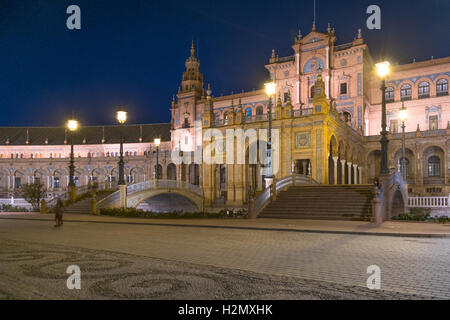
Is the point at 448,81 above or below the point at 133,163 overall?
above

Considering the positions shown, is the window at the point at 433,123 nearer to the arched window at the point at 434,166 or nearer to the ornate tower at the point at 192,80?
the arched window at the point at 434,166

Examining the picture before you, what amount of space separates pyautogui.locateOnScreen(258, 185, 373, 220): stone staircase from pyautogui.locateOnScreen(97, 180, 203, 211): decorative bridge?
13.7m

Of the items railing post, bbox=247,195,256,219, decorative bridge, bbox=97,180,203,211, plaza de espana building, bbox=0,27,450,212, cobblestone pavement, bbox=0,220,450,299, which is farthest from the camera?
plaza de espana building, bbox=0,27,450,212

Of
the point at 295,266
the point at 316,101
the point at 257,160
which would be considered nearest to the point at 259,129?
the point at 257,160

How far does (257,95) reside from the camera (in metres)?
61.5

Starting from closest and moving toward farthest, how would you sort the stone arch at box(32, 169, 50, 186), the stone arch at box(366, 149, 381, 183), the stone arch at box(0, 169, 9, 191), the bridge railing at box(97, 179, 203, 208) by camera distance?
the bridge railing at box(97, 179, 203, 208)
the stone arch at box(366, 149, 381, 183)
the stone arch at box(0, 169, 9, 191)
the stone arch at box(32, 169, 50, 186)

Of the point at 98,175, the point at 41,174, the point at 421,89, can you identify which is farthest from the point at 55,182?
the point at 421,89

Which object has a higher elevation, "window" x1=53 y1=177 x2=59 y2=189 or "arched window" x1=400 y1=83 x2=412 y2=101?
"arched window" x1=400 y1=83 x2=412 y2=101

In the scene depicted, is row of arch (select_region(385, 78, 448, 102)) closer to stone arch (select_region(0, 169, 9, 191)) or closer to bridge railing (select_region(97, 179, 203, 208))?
bridge railing (select_region(97, 179, 203, 208))

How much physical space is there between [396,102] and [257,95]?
21.8m

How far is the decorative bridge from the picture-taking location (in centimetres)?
3008

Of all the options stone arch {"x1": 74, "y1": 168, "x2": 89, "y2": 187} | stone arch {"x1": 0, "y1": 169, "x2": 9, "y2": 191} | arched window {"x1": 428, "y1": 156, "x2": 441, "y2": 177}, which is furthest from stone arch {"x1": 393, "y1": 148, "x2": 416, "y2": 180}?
stone arch {"x1": 0, "y1": 169, "x2": 9, "y2": 191}

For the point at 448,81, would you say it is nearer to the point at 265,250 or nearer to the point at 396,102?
the point at 396,102

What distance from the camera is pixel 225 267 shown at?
7.97 m
